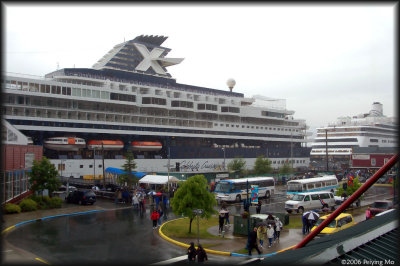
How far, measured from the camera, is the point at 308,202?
2305 cm

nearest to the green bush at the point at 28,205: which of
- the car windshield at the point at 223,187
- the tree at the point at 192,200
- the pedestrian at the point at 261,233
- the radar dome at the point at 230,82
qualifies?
the tree at the point at 192,200

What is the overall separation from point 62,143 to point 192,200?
3300cm

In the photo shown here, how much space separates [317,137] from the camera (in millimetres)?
92812

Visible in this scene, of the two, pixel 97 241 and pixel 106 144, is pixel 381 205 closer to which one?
pixel 97 241

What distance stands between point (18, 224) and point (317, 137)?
85989 millimetres

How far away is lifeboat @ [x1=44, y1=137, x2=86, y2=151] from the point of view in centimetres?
4406

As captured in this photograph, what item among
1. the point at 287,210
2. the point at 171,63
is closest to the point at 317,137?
the point at 171,63

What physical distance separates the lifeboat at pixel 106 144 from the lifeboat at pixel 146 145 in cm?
247

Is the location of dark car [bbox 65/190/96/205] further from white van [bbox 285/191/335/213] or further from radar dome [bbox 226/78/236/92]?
radar dome [bbox 226/78/236/92]

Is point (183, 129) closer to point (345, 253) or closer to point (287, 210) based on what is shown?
point (287, 210)

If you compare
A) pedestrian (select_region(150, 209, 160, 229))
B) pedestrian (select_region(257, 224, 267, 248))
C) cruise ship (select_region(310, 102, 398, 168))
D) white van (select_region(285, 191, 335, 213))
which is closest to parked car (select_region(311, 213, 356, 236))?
pedestrian (select_region(257, 224, 267, 248))

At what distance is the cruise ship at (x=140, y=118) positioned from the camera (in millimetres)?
43906

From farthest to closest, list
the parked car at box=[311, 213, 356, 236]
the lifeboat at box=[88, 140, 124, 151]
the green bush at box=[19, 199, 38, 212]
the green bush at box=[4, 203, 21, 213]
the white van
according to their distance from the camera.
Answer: the lifeboat at box=[88, 140, 124, 151], the white van, the green bush at box=[19, 199, 38, 212], the green bush at box=[4, 203, 21, 213], the parked car at box=[311, 213, 356, 236]

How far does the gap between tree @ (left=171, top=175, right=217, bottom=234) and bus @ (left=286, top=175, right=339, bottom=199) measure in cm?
1228
